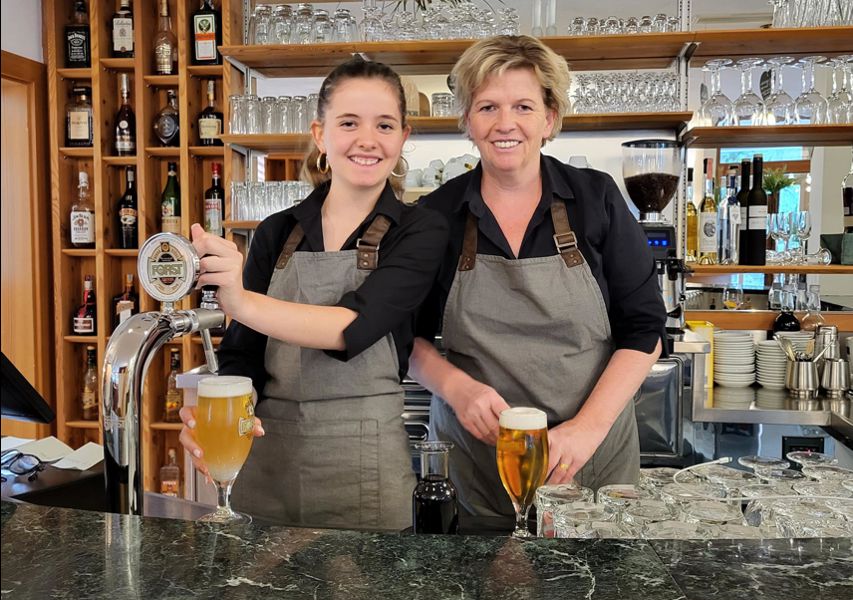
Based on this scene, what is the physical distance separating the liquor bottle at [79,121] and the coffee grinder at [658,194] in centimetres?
279

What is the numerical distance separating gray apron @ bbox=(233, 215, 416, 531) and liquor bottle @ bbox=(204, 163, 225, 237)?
8.69 ft

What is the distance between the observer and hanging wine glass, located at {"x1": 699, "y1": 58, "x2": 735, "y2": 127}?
150 inches

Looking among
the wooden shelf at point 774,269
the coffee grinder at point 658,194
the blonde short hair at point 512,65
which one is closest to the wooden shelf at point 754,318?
the wooden shelf at point 774,269

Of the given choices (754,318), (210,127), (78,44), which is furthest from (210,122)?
(754,318)

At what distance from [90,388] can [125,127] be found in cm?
142

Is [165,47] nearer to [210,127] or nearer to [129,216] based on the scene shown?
[210,127]

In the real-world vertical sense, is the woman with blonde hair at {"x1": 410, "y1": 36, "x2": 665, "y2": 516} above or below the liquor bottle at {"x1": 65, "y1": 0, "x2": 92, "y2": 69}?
below

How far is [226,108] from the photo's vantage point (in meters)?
4.07

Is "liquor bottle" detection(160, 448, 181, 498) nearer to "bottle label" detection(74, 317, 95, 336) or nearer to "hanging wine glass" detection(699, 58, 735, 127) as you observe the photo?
"bottle label" detection(74, 317, 95, 336)

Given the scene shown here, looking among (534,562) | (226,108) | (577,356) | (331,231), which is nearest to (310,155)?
(331,231)

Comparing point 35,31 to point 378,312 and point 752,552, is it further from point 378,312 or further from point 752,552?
point 752,552

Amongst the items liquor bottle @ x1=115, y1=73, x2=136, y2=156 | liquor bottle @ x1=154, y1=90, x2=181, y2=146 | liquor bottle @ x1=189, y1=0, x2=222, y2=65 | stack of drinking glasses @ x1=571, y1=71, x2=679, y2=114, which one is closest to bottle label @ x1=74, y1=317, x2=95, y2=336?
liquor bottle @ x1=115, y1=73, x2=136, y2=156

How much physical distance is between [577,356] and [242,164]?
2.78m

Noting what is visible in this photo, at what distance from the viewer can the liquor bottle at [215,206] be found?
4246 millimetres
